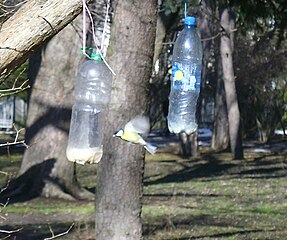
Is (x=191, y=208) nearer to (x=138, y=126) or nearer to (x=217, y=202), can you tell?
(x=217, y=202)

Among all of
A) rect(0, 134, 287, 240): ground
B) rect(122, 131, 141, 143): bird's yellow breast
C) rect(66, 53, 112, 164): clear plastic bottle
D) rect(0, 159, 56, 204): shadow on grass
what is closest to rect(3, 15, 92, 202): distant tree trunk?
rect(0, 159, 56, 204): shadow on grass

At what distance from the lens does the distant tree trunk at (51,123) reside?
15.1m

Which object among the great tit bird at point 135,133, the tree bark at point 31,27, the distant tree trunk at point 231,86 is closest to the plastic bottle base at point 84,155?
the great tit bird at point 135,133

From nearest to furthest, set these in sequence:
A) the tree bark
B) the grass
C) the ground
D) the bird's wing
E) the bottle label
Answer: the tree bark, the bird's wing, the bottle label, the ground, the grass

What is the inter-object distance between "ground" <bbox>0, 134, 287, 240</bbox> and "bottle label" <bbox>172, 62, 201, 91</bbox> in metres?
2.66

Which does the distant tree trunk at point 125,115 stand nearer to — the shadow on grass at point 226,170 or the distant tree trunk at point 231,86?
the shadow on grass at point 226,170

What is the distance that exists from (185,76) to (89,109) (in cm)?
67

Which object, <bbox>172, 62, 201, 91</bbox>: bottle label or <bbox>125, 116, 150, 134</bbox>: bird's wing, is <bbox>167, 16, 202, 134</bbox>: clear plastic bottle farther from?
<bbox>125, 116, 150, 134</bbox>: bird's wing

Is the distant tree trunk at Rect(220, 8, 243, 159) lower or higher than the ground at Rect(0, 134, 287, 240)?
higher

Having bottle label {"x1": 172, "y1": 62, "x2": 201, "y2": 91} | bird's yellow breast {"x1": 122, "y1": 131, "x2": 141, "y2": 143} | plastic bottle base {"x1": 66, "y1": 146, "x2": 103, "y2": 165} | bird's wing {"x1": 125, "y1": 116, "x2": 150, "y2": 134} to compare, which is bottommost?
plastic bottle base {"x1": 66, "y1": 146, "x2": 103, "y2": 165}

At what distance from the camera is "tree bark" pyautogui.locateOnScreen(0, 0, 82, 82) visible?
151 inches

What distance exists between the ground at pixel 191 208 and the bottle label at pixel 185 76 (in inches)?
105

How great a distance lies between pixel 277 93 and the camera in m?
32.8

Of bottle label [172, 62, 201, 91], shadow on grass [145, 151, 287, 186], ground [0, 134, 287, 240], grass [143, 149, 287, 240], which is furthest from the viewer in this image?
shadow on grass [145, 151, 287, 186]
